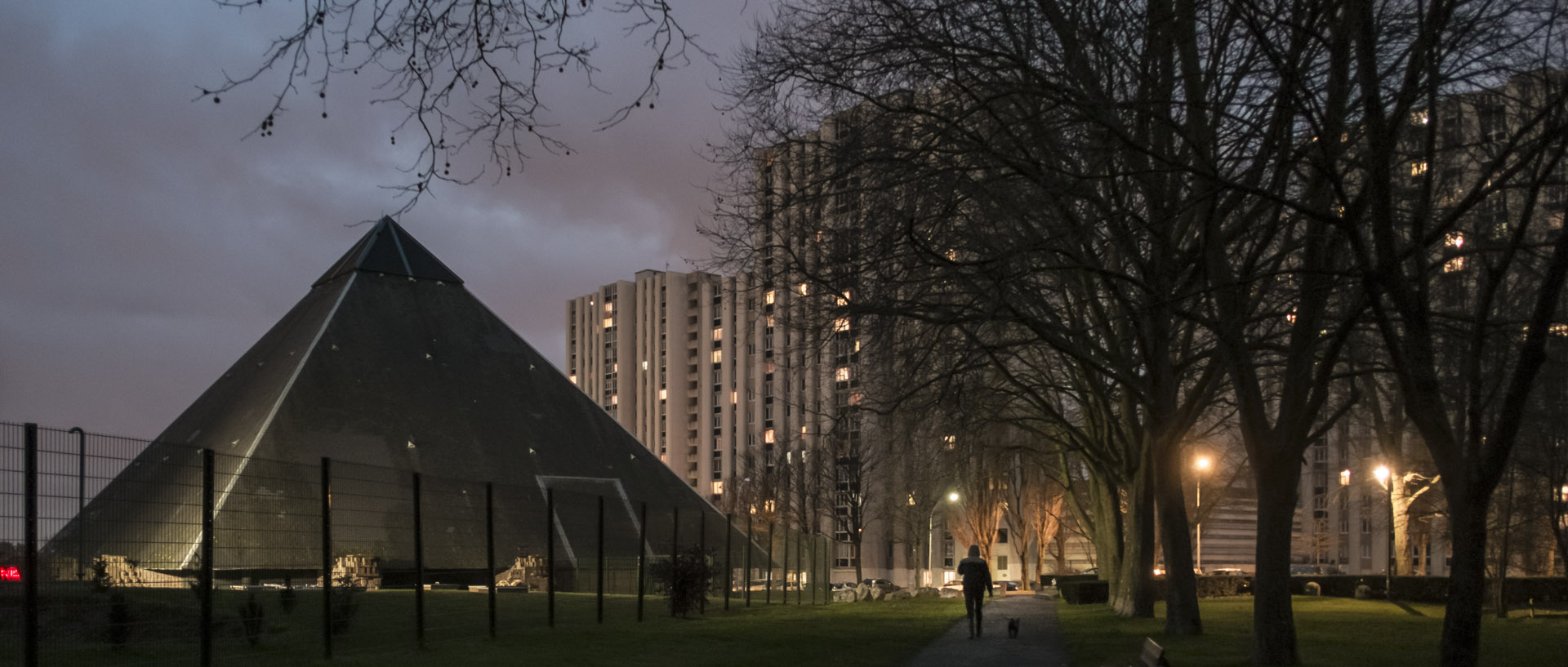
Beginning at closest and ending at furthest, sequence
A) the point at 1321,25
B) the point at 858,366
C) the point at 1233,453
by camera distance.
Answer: the point at 1321,25 < the point at 858,366 < the point at 1233,453

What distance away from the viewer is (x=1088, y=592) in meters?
36.5

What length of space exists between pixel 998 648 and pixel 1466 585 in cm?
758

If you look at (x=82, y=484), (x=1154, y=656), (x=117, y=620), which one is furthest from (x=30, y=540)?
(x=1154, y=656)

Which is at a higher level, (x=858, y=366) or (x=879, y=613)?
(x=858, y=366)

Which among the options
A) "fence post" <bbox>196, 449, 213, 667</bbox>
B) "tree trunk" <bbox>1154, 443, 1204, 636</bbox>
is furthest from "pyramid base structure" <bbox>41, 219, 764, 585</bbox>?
"fence post" <bbox>196, 449, 213, 667</bbox>

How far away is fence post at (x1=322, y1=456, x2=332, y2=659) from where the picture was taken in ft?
42.5

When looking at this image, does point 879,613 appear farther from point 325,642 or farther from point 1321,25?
point 1321,25

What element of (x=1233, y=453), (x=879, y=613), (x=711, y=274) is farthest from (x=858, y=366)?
(x=1233, y=453)

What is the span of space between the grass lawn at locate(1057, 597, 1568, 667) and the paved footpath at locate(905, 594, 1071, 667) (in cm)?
30

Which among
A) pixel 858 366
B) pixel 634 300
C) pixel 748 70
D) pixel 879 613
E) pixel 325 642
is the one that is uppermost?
pixel 634 300

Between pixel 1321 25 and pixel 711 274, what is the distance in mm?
9954

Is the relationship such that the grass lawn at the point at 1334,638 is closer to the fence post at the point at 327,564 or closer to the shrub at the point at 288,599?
the fence post at the point at 327,564

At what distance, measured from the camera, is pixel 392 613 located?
16.5 metres

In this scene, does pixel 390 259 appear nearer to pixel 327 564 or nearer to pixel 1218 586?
pixel 1218 586
